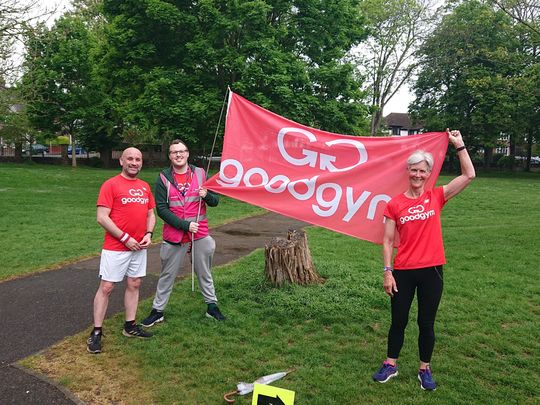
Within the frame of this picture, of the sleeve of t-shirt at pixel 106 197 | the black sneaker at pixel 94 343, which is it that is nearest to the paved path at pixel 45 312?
the black sneaker at pixel 94 343

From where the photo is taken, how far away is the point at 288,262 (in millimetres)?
6680

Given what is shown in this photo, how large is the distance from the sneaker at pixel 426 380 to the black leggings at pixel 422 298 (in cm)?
10

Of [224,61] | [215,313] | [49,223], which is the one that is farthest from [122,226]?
[224,61]

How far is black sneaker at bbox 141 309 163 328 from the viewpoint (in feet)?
17.8

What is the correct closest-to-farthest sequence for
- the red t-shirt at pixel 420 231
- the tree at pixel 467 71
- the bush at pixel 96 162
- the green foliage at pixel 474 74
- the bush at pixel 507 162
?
the red t-shirt at pixel 420 231 < the green foliage at pixel 474 74 < the tree at pixel 467 71 < the bush at pixel 96 162 < the bush at pixel 507 162

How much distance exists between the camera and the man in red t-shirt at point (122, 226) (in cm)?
463

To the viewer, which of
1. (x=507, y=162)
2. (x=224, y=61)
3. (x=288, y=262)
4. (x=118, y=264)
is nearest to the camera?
(x=118, y=264)

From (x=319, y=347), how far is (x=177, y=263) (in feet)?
6.17

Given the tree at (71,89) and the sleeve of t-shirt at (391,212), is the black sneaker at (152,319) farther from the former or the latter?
the tree at (71,89)

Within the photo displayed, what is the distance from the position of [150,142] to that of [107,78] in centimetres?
2311

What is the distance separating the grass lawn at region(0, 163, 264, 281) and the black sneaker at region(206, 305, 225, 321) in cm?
404

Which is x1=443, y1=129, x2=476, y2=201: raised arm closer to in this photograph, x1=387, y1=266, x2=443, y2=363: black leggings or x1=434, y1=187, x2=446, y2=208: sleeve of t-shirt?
x1=434, y1=187, x2=446, y2=208: sleeve of t-shirt

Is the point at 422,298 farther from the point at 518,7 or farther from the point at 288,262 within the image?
the point at 518,7

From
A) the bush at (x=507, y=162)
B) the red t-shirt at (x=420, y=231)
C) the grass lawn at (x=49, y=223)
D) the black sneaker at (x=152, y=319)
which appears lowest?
the grass lawn at (x=49, y=223)
